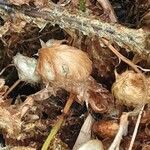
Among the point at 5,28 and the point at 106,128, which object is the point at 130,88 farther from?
the point at 5,28

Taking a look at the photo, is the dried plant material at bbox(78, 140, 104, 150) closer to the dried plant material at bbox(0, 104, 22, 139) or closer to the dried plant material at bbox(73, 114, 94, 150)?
the dried plant material at bbox(73, 114, 94, 150)

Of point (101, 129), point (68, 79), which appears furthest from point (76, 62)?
point (101, 129)

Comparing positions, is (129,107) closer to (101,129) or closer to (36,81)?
(101,129)

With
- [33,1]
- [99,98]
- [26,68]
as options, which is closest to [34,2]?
[33,1]

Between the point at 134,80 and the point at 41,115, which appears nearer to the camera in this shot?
the point at 134,80

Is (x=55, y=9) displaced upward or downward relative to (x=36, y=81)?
upward
